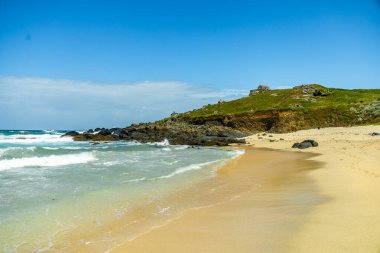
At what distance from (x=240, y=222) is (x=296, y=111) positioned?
1740 inches

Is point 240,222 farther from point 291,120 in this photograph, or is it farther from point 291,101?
point 291,101

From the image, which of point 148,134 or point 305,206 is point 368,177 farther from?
point 148,134

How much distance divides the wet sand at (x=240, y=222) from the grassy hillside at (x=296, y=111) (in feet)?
123

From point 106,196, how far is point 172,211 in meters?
2.76

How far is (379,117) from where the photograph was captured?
43469 millimetres

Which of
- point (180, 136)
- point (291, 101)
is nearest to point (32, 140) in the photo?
point (180, 136)

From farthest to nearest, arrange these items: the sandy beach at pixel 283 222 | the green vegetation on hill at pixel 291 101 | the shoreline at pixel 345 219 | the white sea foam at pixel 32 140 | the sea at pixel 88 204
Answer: the green vegetation on hill at pixel 291 101 < the white sea foam at pixel 32 140 < the sea at pixel 88 204 < the sandy beach at pixel 283 222 < the shoreline at pixel 345 219

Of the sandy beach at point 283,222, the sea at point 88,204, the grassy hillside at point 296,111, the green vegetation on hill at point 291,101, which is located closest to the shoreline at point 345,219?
the sandy beach at point 283,222

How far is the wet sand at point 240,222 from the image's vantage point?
575 cm

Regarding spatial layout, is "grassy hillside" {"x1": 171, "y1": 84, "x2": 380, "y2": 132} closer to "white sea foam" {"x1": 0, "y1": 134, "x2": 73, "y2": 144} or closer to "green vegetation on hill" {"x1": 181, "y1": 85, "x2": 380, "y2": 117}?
"green vegetation on hill" {"x1": 181, "y1": 85, "x2": 380, "y2": 117}

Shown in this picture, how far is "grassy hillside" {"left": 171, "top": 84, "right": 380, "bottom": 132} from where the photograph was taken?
46500mm

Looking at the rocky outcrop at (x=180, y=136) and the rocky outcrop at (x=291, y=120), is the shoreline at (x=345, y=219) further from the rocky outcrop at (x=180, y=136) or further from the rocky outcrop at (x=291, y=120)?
the rocky outcrop at (x=291, y=120)

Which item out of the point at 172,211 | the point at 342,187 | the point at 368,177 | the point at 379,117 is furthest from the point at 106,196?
the point at 379,117

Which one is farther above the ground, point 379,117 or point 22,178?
point 379,117
